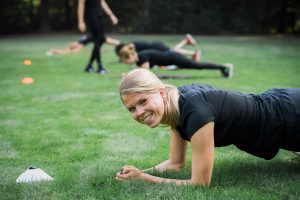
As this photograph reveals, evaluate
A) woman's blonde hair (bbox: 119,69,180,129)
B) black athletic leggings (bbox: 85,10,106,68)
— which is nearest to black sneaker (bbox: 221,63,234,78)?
black athletic leggings (bbox: 85,10,106,68)

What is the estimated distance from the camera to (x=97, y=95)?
7789 millimetres

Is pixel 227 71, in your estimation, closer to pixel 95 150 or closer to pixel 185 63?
pixel 185 63

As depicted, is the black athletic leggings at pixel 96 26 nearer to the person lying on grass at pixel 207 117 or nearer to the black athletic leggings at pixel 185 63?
the black athletic leggings at pixel 185 63

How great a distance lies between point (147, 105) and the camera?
3025 millimetres

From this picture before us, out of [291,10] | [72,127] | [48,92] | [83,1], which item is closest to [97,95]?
[48,92]

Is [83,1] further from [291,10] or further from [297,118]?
[291,10]

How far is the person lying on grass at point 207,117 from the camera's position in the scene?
3.00 m

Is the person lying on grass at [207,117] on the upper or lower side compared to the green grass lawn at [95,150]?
A: upper

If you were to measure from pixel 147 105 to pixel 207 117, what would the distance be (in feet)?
1.28

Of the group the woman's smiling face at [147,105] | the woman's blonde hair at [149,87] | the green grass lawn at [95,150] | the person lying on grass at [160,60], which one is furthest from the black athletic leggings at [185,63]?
the woman's smiling face at [147,105]

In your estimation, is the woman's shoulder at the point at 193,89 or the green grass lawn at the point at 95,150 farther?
the green grass lawn at the point at 95,150

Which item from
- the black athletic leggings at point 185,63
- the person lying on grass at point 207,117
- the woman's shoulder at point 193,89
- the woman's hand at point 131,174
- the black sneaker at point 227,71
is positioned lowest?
the black sneaker at point 227,71

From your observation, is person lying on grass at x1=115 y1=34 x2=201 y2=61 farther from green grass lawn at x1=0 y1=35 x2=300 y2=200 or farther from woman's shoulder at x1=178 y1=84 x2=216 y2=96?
woman's shoulder at x1=178 y1=84 x2=216 y2=96

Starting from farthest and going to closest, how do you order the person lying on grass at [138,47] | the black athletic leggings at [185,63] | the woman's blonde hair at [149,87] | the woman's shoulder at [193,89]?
the person lying on grass at [138,47] → the black athletic leggings at [185,63] → the woman's shoulder at [193,89] → the woman's blonde hair at [149,87]
